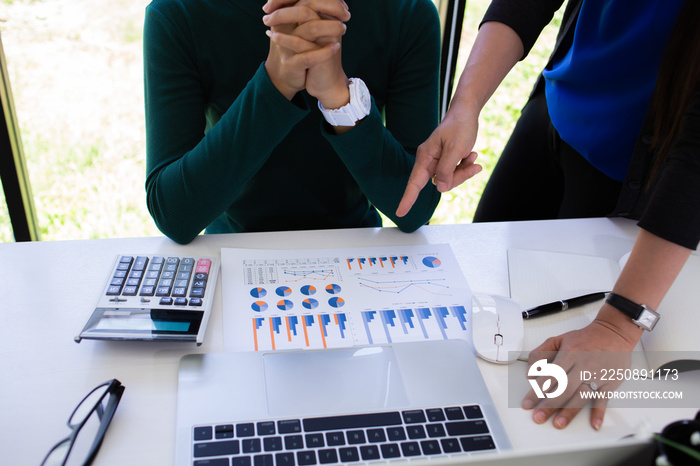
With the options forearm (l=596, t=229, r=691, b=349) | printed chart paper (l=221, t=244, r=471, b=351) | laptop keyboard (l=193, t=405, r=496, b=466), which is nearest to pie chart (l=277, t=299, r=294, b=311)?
printed chart paper (l=221, t=244, r=471, b=351)

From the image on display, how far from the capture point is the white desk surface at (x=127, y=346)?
0.58 meters

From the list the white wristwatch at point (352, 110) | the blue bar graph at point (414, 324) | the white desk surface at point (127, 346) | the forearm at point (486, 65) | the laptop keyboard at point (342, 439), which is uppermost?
the forearm at point (486, 65)

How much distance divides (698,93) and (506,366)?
0.45 meters

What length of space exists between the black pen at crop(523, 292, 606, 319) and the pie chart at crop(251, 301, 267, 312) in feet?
1.23

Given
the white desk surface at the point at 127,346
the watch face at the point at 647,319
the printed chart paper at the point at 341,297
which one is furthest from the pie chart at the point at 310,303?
the watch face at the point at 647,319

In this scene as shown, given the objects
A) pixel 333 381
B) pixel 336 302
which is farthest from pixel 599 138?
pixel 333 381

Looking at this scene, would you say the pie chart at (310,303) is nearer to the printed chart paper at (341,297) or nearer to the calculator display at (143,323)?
the printed chart paper at (341,297)

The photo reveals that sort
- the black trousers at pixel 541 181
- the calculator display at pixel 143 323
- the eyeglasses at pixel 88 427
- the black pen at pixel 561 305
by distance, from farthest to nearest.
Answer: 1. the black trousers at pixel 541 181
2. the black pen at pixel 561 305
3. the calculator display at pixel 143 323
4. the eyeglasses at pixel 88 427

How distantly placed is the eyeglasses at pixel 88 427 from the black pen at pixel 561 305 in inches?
21.7

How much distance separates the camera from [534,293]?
82cm

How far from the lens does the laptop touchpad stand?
1.99 ft

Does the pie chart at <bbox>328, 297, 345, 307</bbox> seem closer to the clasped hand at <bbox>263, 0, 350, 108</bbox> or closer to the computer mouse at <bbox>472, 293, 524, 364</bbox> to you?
the computer mouse at <bbox>472, 293, 524, 364</bbox>

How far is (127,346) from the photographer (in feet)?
2.25

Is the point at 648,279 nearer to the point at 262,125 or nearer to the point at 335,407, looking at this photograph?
the point at 335,407
